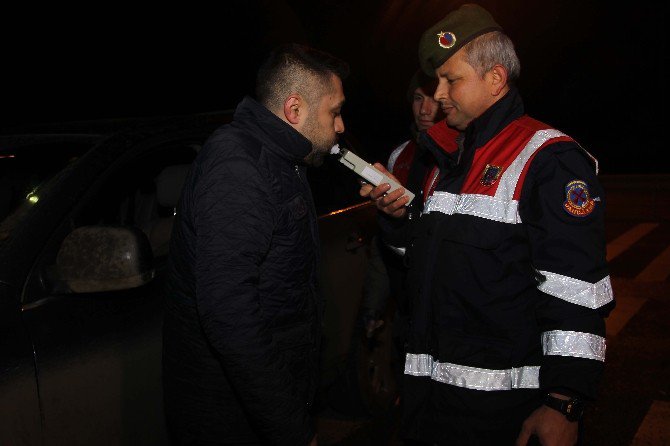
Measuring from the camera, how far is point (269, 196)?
6.23ft

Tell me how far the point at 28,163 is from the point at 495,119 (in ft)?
7.01

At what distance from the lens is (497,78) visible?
7.25 feet

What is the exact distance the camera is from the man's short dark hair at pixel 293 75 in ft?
6.90

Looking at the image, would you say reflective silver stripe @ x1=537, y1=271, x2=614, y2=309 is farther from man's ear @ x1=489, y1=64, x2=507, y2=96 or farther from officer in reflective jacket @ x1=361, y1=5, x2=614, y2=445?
man's ear @ x1=489, y1=64, x2=507, y2=96

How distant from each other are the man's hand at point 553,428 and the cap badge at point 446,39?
3.85ft

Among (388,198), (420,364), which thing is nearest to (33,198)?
(388,198)

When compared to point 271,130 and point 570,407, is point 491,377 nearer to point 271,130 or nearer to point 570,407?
point 570,407

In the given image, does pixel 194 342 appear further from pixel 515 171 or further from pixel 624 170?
pixel 624 170

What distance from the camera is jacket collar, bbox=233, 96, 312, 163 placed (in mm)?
2014

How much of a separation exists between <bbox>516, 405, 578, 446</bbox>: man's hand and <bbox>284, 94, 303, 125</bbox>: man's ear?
114 cm

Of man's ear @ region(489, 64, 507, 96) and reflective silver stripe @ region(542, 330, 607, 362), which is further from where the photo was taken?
man's ear @ region(489, 64, 507, 96)

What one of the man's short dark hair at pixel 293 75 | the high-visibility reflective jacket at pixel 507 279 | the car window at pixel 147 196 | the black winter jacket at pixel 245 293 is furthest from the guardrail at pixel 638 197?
the black winter jacket at pixel 245 293

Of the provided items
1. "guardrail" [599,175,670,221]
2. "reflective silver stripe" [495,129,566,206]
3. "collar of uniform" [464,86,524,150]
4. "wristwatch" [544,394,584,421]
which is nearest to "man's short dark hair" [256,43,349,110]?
"collar of uniform" [464,86,524,150]

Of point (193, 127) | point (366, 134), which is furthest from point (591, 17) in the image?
point (193, 127)
